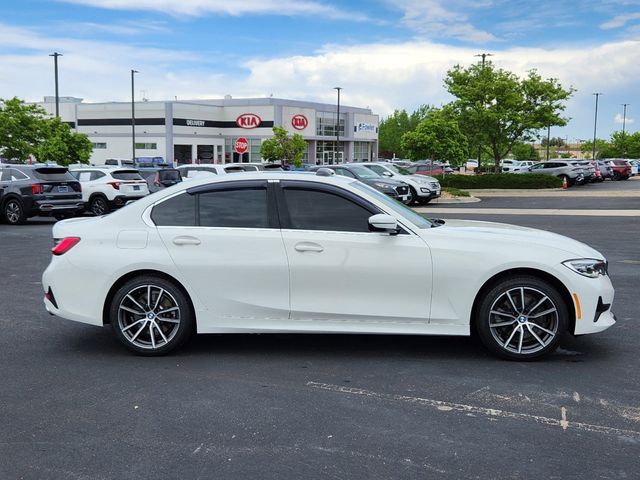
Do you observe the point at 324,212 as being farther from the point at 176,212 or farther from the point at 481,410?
the point at 481,410

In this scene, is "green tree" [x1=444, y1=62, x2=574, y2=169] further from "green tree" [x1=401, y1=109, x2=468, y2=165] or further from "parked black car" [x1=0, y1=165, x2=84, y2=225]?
"parked black car" [x1=0, y1=165, x2=84, y2=225]

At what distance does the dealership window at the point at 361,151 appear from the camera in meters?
90.2

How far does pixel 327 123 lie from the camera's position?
83125 millimetres

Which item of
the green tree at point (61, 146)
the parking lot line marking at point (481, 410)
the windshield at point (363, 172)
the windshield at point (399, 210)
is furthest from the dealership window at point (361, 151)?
the parking lot line marking at point (481, 410)

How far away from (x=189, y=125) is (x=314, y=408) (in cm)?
7057

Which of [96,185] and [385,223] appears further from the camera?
[96,185]

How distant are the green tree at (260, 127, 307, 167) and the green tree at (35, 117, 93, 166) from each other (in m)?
17.7

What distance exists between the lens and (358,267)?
572 cm

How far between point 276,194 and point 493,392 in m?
2.48

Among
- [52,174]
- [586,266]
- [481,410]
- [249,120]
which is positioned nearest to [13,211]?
[52,174]

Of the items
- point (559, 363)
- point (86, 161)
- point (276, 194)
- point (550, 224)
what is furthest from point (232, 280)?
point (86, 161)

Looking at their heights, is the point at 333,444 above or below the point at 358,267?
below

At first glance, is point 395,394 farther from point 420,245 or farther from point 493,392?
point 420,245

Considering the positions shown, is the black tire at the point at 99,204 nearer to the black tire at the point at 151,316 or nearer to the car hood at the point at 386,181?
the car hood at the point at 386,181
